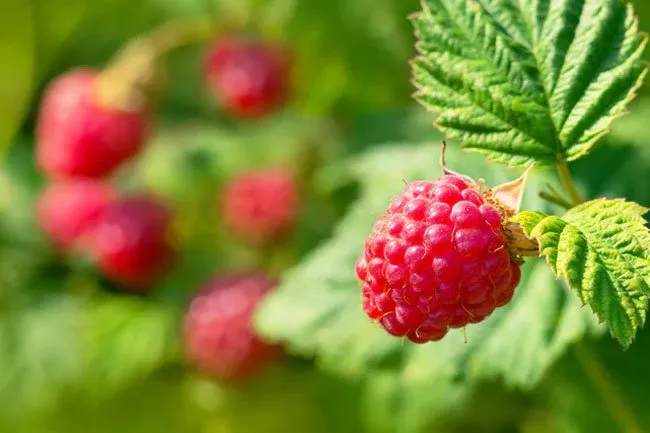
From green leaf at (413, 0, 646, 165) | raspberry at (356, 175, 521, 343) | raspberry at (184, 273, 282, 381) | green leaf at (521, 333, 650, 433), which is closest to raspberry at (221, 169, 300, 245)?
raspberry at (184, 273, 282, 381)

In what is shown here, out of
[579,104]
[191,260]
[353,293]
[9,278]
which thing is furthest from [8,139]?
[579,104]

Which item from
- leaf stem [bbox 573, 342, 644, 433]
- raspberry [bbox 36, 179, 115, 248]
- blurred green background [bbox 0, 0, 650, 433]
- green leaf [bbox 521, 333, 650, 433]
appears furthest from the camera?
raspberry [bbox 36, 179, 115, 248]

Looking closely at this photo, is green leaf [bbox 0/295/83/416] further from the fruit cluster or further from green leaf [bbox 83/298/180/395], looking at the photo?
the fruit cluster

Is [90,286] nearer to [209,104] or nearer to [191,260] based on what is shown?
[191,260]

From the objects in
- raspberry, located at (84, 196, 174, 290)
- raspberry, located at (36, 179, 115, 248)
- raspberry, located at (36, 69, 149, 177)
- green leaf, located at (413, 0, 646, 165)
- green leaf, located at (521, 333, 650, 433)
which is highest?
raspberry, located at (36, 69, 149, 177)

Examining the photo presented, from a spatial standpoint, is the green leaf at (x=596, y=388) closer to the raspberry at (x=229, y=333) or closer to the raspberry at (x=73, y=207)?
the raspberry at (x=229, y=333)

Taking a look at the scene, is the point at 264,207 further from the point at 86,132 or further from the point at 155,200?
the point at 86,132
